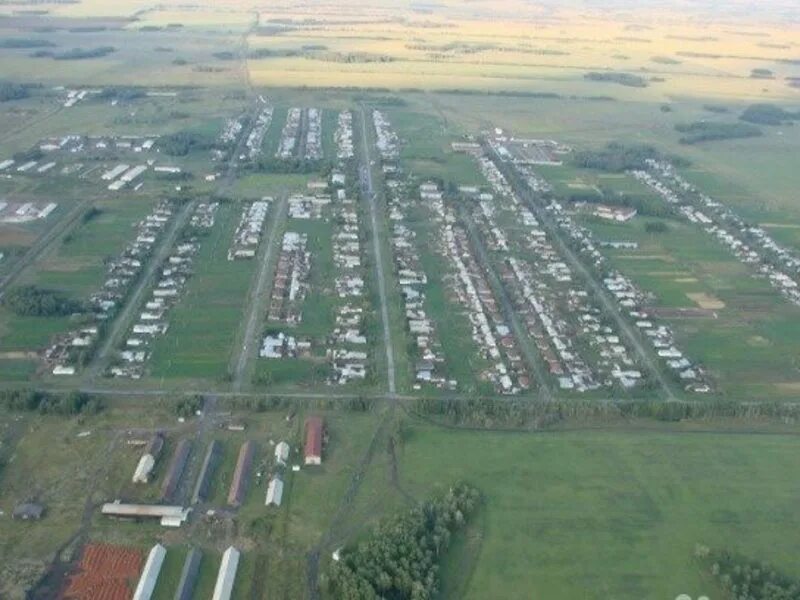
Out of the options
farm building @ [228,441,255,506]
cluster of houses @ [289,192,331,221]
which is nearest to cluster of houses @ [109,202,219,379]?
cluster of houses @ [289,192,331,221]

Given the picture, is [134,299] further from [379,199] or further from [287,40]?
[287,40]

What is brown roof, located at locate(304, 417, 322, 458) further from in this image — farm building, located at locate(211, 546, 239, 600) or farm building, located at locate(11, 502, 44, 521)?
farm building, located at locate(11, 502, 44, 521)

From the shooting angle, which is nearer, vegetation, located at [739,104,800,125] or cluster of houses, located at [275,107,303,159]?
cluster of houses, located at [275,107,303,159]

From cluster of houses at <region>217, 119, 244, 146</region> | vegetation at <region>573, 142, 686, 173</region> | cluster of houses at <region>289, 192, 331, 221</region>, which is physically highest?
cluster of houses at <region>289, 192, 331, 221</region>

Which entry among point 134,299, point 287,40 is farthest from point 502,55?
point 134,299

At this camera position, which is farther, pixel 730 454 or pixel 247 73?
pixel 247 73

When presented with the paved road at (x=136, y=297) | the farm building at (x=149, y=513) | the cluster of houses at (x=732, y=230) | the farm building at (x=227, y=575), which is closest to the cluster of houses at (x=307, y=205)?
the paved road at (x=136, y=297)

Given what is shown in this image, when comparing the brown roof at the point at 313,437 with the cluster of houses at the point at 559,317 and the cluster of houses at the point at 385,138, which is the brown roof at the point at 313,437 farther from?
the cluster of houses at the point at 385,138
